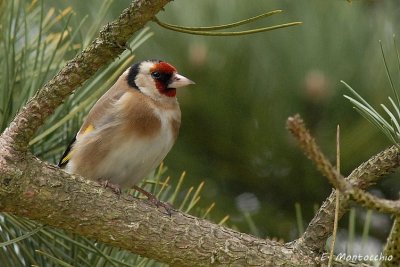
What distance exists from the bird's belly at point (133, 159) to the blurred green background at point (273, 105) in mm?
295

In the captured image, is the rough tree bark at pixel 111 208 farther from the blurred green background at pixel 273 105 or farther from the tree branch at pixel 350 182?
the blurred green background at pixel 273 105

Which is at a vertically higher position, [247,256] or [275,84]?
[275,84]

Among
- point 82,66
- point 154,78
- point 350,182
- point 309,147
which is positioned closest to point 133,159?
point 154,78

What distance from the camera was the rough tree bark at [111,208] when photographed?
1436 mm

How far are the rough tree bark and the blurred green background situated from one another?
2.86ft

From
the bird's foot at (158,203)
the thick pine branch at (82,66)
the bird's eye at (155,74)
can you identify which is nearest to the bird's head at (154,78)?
the bird's eye at (155,74)

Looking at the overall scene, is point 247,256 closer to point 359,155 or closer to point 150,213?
point 150,213

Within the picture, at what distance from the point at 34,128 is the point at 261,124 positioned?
1157 millimetres

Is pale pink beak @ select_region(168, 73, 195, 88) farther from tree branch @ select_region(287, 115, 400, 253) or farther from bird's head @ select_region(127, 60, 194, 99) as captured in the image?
tree branch @ select_region(287, 115, 400, 253)

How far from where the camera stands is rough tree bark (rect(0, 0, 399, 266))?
1436 millimetres

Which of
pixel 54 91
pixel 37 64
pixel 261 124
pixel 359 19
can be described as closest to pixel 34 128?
pixel 54 91

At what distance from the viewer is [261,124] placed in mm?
2520

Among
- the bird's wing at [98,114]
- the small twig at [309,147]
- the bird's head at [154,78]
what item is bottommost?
the bird's wing at [98,114]

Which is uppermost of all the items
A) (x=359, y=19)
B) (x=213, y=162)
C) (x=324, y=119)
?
(x=359, y=19)
